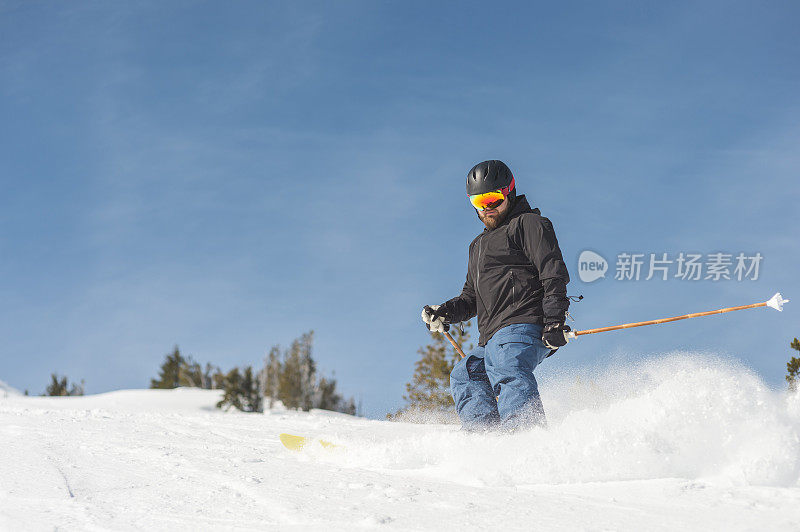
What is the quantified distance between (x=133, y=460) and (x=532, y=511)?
91.0 inches

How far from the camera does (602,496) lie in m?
2.43

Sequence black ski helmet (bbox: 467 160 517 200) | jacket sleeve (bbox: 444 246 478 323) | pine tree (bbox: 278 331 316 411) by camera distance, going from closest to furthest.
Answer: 1. black ski helmet (bbox: 467 160 517 200)
2. jacket sleeve (bbox: 444 246 478 323)
3. pine tree (bbox: 278 331 316 411)

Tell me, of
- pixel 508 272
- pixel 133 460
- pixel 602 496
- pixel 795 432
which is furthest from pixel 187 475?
pixel 795 432

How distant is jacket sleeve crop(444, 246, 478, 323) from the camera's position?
15.6ft

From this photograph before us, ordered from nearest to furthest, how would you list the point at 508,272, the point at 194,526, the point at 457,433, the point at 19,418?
the point at 194,526
the point at 457,433
the point at 508,272
the point at 19,418

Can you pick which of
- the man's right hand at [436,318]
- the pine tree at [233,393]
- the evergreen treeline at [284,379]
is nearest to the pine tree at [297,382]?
the evergreen treeline at [284,379]

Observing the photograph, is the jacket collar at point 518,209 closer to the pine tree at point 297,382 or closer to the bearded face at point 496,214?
the bearded face at point 496,214

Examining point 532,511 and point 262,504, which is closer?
point 532,511

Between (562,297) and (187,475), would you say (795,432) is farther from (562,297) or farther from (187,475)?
(187,475)

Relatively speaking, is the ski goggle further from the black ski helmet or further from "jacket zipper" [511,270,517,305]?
"jacket zipper" [511,270,517,305]

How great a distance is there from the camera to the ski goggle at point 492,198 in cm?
430

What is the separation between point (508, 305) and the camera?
4062 mm

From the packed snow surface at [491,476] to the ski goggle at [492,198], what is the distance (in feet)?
4.60

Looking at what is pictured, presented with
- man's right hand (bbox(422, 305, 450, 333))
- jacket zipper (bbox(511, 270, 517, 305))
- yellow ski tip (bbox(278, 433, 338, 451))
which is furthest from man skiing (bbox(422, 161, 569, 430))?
yellow ski tip (bbox(278, 433, 338, 451))
